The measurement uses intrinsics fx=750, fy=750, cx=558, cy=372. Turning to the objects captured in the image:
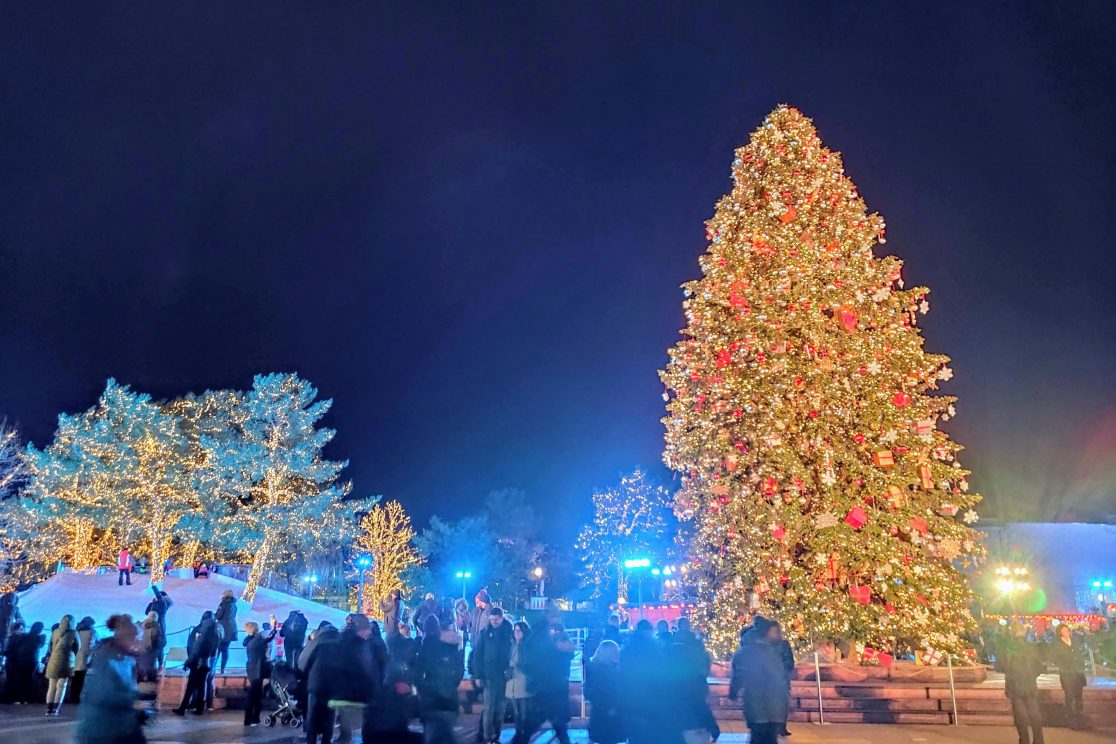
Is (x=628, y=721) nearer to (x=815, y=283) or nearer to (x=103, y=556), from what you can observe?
(x=815, y=283)

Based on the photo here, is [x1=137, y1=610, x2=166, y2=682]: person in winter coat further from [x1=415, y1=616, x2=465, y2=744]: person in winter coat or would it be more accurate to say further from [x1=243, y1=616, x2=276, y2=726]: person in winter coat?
[x1=415, y1=616, x2=465, y2=744]: person in winter coat

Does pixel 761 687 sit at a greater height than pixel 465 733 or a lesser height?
greater

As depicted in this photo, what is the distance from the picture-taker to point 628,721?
7.68m

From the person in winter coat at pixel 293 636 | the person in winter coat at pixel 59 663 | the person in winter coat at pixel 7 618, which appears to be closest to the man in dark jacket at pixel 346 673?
the person in winter coat at pixel 293 636

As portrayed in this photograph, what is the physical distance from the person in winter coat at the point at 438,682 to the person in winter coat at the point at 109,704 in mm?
2548

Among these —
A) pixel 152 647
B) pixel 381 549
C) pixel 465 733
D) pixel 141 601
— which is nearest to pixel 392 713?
pixel 465 733

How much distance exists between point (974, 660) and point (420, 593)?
59351 mm

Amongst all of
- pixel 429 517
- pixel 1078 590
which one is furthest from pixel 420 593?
pixel 1078 590

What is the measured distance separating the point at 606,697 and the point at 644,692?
1064 millimetres

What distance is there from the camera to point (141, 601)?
28.4m

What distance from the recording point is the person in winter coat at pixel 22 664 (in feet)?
45.2

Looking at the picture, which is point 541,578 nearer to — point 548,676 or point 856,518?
point 856,518

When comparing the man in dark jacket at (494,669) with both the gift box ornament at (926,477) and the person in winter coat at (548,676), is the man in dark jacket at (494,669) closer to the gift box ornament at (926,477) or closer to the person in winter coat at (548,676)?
the person in winter coat at (548,676)

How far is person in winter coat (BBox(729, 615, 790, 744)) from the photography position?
788 centimetres
